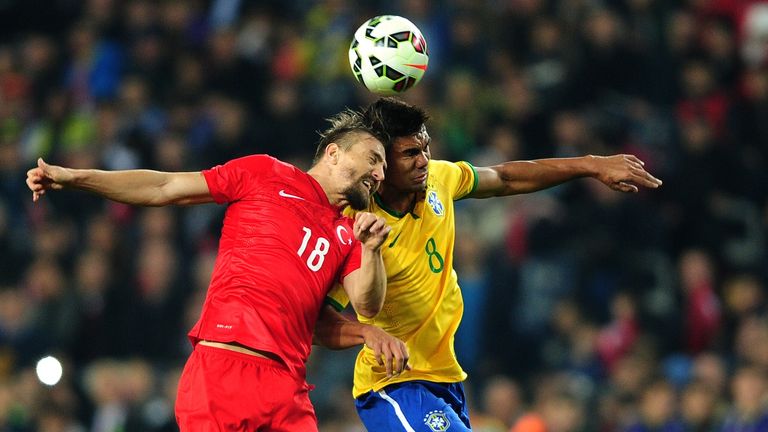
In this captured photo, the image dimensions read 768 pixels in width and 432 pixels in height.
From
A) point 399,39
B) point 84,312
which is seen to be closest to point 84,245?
point 84,312

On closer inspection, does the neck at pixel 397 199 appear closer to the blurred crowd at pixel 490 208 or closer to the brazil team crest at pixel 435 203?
the brazil team crest at pixel 435 203

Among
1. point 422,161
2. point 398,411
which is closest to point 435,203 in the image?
point 422,161

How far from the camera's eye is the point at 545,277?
34.7ft

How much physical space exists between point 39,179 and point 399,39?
1867 millimetres

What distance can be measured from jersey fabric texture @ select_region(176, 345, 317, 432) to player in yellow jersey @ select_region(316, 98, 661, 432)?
2.02ft

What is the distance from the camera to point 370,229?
195 inches

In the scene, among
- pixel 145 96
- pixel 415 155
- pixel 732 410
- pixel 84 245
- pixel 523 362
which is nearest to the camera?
pixel 415 155

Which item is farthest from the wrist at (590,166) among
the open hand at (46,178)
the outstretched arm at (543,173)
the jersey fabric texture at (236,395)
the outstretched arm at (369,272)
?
the open hand at (46,178)

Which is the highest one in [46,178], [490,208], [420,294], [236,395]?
[46,178]

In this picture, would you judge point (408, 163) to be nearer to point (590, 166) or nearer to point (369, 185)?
point (369, 185)

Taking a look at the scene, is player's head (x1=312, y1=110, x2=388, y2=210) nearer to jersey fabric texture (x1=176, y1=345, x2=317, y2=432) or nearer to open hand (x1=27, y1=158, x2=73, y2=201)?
jersey fabric texture (x1=176, y1=345, x2=317, y2=432)

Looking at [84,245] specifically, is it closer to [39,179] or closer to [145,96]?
[145,96]

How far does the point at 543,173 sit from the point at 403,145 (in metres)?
0.81

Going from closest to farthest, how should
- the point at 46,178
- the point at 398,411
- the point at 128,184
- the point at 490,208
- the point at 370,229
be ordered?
the point at 370,229
the point at 46,178
the point at 128,184
the point at 398,411
the point at 490,208
